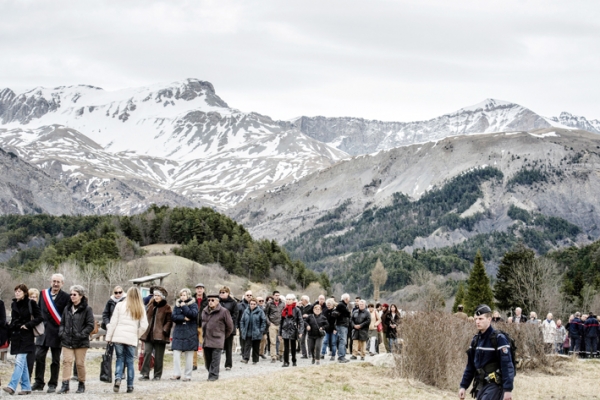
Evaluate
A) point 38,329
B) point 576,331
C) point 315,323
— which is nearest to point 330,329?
point 315,323

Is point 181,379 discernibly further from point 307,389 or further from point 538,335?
point 538,335

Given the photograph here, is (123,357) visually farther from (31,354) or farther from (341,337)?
(341,337)

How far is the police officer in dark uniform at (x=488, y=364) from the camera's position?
424 inches

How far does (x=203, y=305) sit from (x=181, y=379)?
303cm

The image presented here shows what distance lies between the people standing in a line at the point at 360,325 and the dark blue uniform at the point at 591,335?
11.7m

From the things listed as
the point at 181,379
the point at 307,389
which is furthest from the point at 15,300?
the point at 307,389

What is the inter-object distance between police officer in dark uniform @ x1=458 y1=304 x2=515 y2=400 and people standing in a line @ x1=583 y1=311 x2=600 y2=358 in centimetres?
2284

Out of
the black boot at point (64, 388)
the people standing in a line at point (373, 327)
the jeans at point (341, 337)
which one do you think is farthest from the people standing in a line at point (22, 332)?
the people standing in a line at point (373, 327)

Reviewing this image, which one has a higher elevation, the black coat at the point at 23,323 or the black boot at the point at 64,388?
the black coat at the point at 23,323

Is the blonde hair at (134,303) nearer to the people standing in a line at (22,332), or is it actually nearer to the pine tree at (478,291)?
the people standing in a line at (22,332)

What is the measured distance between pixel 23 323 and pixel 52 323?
1.77 feet

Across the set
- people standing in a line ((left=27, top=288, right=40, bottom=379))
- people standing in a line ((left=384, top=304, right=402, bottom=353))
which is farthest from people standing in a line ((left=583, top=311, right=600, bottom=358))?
people standing in a line ((left=27, top=288, right=40, bottom=379))

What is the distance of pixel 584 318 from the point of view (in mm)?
32906

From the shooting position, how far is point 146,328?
51.8 feet
